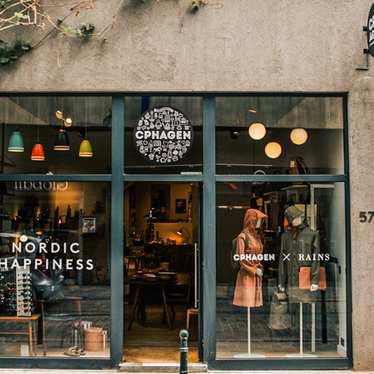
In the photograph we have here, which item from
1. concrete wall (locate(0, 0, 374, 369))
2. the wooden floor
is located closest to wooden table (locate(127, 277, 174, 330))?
the wooden floor

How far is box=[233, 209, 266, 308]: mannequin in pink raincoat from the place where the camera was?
9.63 metres

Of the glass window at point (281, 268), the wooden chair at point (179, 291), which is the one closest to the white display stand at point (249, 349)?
the glass window at point (281, 268)

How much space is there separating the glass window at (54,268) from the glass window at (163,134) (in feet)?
2.29

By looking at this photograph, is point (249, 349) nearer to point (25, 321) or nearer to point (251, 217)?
point (251, 217)

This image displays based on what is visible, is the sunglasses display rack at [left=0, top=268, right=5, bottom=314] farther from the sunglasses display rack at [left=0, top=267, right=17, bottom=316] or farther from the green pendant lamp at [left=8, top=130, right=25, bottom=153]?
the green pendant lamp at [left=8, top=130, right=25, bottom=153]

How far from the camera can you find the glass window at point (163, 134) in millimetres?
9633

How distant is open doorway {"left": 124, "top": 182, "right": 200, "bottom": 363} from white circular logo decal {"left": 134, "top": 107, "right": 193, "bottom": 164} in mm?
694

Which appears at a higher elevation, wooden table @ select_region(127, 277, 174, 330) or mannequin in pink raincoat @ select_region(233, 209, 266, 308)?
mannequin in pink raincoat @ select_region(233, 209, 266, 308)

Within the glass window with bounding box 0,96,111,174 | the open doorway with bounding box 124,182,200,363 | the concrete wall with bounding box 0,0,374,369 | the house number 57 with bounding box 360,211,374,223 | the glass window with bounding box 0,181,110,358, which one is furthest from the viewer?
the open doorway with bounding box 124,182,200,363

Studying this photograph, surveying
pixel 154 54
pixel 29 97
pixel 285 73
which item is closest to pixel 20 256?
pixel 29 97

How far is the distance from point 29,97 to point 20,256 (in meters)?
2.41

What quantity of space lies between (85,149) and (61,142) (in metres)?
0.38

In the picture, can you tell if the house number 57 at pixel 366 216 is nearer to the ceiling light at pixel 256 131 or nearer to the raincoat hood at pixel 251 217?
the raincoat hood at pixel 251 217

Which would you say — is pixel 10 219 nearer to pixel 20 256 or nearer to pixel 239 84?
pixel 20 256
